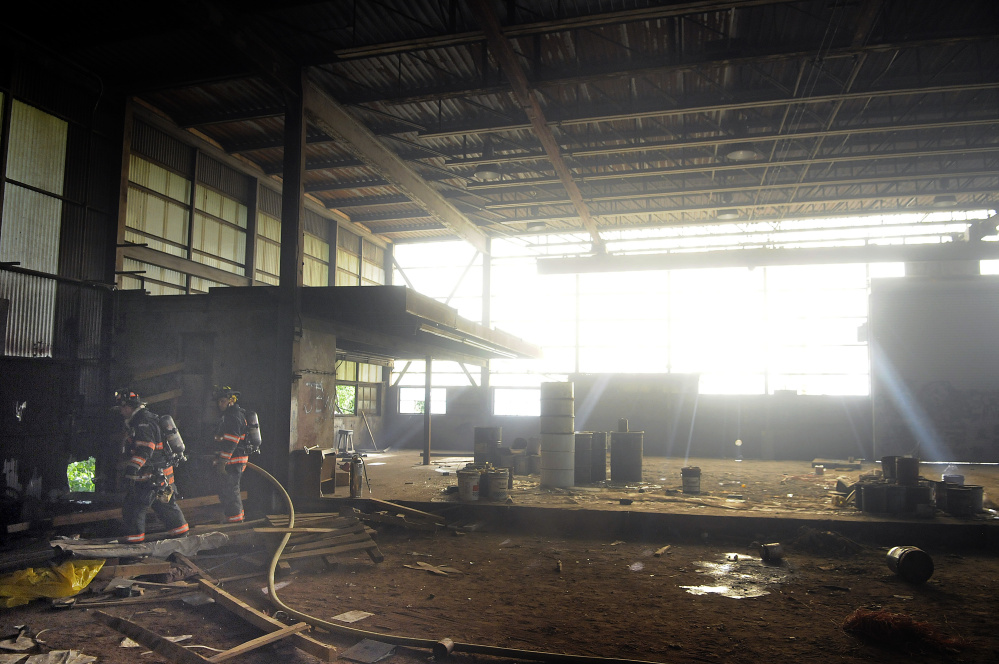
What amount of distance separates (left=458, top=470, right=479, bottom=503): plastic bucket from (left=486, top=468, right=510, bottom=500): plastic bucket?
0.30m

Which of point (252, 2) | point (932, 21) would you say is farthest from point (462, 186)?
point (932, 21)

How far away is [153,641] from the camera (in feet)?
17.2

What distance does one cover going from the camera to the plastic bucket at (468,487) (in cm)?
1075

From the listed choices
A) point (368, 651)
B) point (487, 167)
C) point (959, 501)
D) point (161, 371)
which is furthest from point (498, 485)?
point (487, 167)

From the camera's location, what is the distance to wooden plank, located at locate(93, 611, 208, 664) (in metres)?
4.93

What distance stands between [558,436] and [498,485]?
76.6 inches

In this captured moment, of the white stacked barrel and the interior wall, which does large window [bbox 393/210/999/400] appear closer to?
the interior wall

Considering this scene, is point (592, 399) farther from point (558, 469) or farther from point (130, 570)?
point (130, 570)

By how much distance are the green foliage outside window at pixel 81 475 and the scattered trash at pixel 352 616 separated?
26.8 feet

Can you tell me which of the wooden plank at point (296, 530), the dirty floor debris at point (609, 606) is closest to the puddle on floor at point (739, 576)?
the dirty floor debris at point (609, 606)

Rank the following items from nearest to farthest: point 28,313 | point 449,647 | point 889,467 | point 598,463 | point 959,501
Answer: point 449,647 → point 959,501 → point 28,313 → point 889,467 → point 598,463

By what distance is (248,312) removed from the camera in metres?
10.9

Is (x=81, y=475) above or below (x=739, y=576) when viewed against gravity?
above

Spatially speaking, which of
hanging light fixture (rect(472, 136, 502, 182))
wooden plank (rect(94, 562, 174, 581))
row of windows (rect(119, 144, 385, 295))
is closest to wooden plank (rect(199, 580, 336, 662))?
wooden plank (rect(94, 562, 174, 581))
